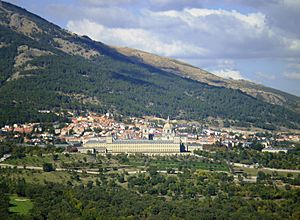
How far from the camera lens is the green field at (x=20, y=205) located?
2218 inches

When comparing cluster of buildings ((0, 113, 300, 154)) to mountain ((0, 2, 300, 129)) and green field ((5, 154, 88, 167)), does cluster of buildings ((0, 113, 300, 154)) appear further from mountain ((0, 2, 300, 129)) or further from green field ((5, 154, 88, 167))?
green field ((5, 154, 88, 167))

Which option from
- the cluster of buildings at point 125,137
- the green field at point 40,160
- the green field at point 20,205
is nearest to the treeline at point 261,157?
the cluster of buildings at point 125,137

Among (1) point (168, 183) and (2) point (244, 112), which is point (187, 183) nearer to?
(1) point (168, 183)

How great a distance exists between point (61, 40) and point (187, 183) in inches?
5155

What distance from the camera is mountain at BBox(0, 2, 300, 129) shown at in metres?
133

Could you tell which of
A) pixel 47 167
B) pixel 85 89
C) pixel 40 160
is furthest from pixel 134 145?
pixel 85 89

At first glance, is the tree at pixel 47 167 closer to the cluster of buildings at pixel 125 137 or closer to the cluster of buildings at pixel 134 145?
the cluster of buildings at pixel 125 137

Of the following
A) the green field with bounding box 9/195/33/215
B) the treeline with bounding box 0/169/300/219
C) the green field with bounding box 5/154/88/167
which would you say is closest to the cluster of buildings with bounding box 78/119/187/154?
the green field with bounding box 5/154/88/167

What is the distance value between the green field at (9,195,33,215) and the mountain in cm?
5207

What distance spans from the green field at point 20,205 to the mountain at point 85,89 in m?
52.1

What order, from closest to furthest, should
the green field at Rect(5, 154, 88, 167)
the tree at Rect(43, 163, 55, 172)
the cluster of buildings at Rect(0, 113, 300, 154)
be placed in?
the tree at Rect(43, 163, 55, 172) < the green field at Rect(5, 154, 88, 167) < the cluster of buildings at Rect(0, 113, 300, 154)

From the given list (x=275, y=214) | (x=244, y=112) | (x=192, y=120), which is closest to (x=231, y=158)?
(x=275, y=214)

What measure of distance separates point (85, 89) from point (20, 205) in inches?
3646

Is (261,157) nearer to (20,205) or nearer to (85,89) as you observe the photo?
(20,205)
